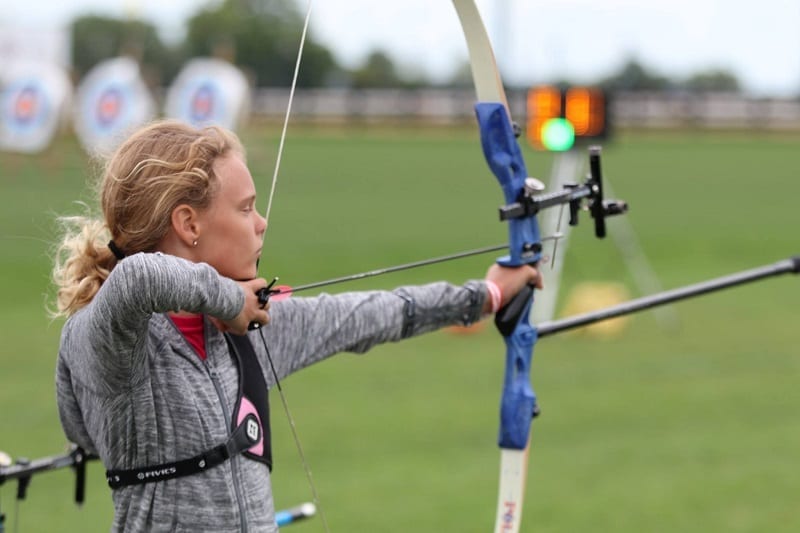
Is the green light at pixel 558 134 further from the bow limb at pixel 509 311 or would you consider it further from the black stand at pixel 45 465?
the black stand at pixel 45 465

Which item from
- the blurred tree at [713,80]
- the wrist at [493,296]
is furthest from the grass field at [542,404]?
the blurred tree at [713,80]

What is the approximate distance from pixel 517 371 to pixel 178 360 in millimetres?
818

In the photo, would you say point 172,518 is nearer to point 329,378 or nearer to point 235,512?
point 235,512

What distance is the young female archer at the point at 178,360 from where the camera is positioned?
2113mm

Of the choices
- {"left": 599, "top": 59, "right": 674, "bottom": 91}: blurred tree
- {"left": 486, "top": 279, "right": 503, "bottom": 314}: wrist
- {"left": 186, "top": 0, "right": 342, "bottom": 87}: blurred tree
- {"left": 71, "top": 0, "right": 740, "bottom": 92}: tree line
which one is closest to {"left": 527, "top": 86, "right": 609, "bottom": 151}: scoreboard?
{"left": 486, "top": 279, "right": 503, "bottom": 314}: wrist

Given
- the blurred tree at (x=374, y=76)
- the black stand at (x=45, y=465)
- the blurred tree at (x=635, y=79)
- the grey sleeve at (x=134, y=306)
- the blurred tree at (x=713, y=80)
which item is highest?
the grey sleeve at (x=134, y=306)

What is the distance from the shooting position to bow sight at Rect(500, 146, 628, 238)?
2.65 m

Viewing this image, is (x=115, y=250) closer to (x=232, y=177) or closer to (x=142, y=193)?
(x=142, y=193)

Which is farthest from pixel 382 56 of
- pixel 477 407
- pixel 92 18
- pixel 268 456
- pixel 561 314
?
pixel 268 456

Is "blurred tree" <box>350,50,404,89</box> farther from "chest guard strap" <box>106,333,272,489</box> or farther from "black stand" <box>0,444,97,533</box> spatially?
"chest guard strap" <box>106,333,272,489</box>

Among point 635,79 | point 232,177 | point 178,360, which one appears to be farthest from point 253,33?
point 178,360

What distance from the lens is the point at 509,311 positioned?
268 cm

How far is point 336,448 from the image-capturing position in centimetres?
600

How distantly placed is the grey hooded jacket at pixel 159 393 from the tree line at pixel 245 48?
23175 mm
